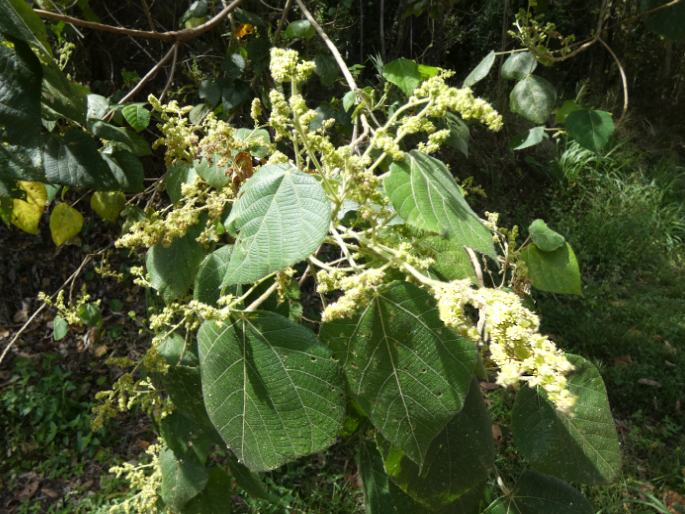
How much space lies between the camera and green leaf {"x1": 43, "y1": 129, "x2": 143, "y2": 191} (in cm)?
119

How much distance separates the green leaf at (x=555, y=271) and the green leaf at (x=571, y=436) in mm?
305

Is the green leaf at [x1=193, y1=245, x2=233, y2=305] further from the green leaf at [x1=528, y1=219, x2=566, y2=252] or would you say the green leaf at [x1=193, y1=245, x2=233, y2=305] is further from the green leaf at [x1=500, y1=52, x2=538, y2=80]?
the green leaf at [x1=500, y1=52, x2=538, y2=80]

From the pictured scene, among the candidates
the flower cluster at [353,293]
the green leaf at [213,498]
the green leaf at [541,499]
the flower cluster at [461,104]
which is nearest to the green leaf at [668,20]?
the flower cluster at [461,104]

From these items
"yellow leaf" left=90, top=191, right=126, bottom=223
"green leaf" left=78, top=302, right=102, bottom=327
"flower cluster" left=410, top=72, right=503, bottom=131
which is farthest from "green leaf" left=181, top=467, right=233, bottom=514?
"green leaf" left=78, top=302, right=102, bottom=327

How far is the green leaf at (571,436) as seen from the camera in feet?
2.93

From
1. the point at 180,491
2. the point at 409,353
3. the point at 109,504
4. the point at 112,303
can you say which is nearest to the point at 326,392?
the point at 409,353

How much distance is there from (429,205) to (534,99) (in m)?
1.25

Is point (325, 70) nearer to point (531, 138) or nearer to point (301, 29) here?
point (301, 29)

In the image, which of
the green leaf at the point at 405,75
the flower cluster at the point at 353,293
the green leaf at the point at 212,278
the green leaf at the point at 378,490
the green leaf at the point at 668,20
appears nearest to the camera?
the flower cluster at the point at 353,293

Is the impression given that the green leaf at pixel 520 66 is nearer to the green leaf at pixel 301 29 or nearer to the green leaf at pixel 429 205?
the green leaf at pixel 301 29

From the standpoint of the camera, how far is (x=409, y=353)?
80 centimetres

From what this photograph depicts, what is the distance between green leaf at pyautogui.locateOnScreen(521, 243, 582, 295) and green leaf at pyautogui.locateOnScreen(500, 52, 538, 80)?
3.02ft

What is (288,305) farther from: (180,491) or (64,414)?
(64,414)

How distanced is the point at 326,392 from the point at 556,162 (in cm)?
488
